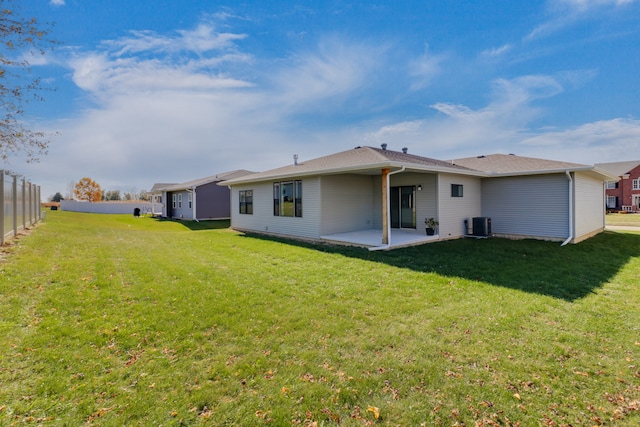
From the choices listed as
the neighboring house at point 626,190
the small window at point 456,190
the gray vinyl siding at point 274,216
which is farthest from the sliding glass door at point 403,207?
the neighboring house at point 626,190

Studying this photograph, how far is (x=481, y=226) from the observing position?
11938 mm

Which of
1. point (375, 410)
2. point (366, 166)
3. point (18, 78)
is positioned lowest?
point (375, 410)

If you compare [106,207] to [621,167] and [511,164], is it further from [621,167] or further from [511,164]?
[621,167]

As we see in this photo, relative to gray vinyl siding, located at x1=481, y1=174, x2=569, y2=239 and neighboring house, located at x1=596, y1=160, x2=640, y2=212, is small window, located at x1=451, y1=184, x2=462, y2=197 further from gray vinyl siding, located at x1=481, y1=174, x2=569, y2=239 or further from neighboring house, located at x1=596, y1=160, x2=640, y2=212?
neighboring house, located at x1=596, y1=160, x2=640, y2=212

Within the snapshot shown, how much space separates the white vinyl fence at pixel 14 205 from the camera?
7529mm

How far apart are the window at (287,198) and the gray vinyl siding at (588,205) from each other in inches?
381

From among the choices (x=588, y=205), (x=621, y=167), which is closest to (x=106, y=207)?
(x=588, y=205)

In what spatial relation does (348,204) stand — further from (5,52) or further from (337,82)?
(5,52)

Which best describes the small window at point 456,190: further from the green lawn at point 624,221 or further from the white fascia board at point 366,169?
the green lawn at point 624,221

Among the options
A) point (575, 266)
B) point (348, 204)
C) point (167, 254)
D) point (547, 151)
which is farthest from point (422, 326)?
point (547, 151)

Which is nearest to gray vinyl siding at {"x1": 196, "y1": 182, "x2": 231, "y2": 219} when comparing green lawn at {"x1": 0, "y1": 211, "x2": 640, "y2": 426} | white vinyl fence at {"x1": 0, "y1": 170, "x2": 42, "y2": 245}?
white vinyl fence at {"x1": 0, "y1": 170, "x2": 42, "y2": 245}

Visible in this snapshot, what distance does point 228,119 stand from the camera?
13336mm

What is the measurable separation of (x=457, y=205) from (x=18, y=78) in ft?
41.5

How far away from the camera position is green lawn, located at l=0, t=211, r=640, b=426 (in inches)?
95.9
